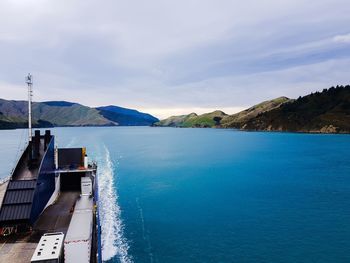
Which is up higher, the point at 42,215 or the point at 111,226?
the point at 42,215

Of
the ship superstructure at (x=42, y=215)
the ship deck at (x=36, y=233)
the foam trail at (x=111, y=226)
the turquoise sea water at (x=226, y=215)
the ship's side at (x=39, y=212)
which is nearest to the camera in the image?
the ship superstructure at (x=42, y=215)

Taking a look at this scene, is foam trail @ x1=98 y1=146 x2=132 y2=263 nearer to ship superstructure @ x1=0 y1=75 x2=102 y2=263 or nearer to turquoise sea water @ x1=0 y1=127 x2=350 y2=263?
turquoise sea water @ x1=0 y1=127 x2=350 y2=263

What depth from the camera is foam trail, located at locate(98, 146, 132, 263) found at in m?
35.3

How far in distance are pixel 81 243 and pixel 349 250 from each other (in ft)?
104

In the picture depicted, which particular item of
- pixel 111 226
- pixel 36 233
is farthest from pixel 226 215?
pixel 36 233

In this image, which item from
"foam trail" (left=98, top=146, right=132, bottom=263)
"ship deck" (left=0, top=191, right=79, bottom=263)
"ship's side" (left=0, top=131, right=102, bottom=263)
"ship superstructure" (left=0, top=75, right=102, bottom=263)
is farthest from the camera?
"foam trail" (left=98, top=146, right=132, bottom=263)

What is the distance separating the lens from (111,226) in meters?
44.7

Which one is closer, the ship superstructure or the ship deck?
the ship superstructure

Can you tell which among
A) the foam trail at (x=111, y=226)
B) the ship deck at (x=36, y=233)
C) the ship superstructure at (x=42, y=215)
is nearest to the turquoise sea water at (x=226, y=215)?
the foam trail at (x=111, y=226)

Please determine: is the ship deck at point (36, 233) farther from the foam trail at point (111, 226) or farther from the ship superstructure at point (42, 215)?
the foam trail at point (111, 226)

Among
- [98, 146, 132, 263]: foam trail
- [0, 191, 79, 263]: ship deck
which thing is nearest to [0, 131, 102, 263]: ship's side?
[0, 191, 79, 263]: ship deck

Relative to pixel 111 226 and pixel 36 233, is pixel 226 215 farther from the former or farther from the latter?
pixel 36 233

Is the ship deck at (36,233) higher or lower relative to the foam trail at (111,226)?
higher

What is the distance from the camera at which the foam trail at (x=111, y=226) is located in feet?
116
